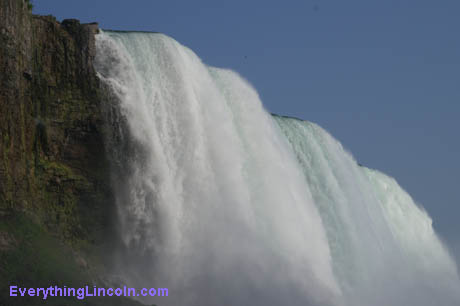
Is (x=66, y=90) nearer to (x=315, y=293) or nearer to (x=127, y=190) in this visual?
(x=127, y=190)

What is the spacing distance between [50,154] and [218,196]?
19.5ft

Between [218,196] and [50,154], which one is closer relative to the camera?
[50,154]

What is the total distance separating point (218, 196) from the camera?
25.0 m

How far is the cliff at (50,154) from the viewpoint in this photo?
19344 mm

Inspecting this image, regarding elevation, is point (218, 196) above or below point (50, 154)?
above

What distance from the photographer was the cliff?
19.3 metres

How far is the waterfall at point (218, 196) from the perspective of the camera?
22.6m

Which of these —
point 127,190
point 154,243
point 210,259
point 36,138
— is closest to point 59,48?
point 36,138

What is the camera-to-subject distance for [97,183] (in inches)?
880

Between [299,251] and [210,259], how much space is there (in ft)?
15.9

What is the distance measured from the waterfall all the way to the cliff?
0.67 m

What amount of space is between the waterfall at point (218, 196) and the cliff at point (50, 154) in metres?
0.67

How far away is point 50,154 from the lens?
21547 millimetres

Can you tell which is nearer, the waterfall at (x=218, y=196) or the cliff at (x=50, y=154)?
the cliff at (x=50, y=154)
